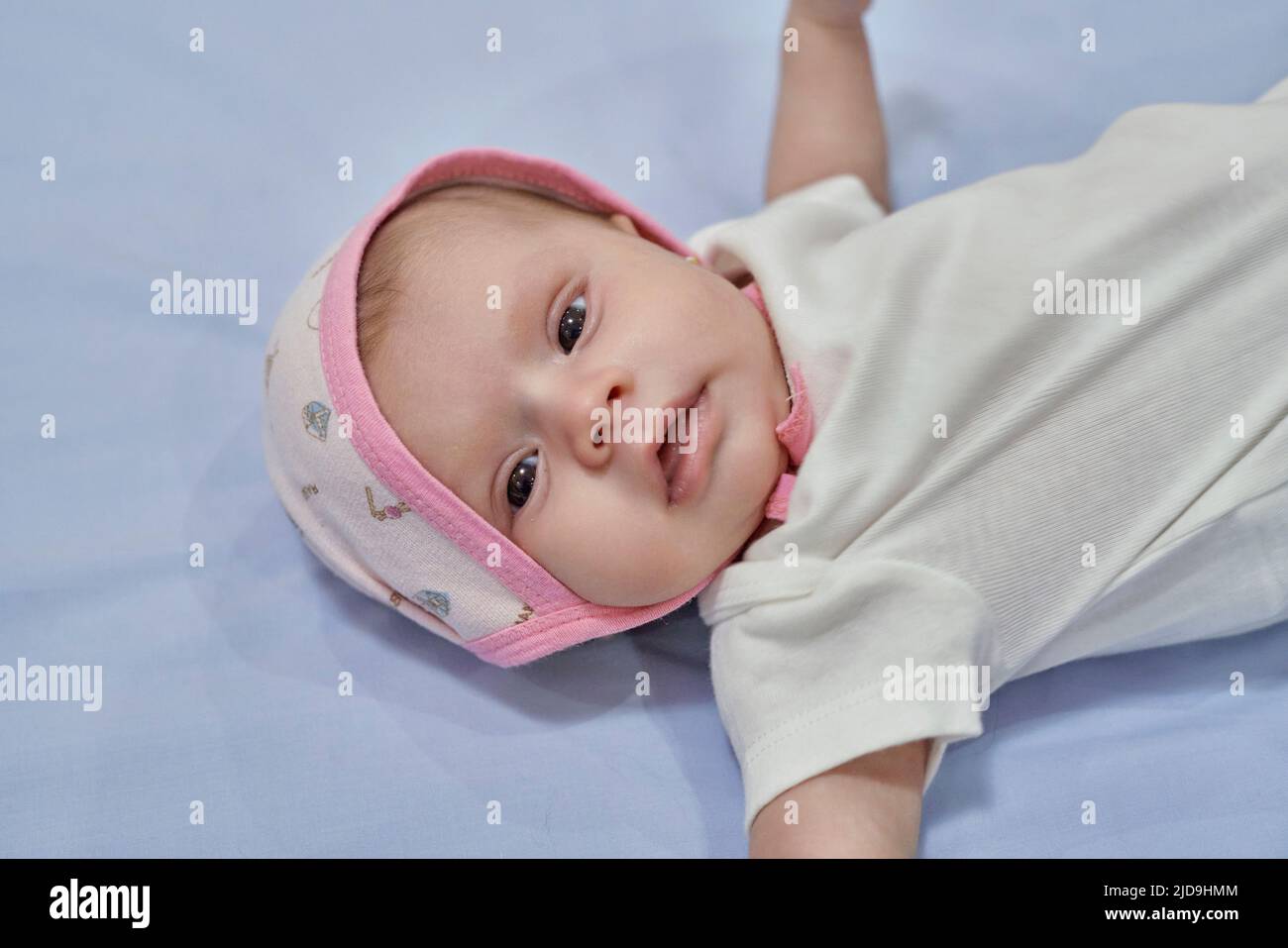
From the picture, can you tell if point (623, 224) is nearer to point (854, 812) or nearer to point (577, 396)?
point (577, 396)

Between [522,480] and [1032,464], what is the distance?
1.78ft

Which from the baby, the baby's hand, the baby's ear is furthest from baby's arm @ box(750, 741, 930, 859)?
the baby's hand

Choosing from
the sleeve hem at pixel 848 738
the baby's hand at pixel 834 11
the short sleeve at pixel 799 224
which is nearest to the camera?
the sleeve hem at pixel 848 738

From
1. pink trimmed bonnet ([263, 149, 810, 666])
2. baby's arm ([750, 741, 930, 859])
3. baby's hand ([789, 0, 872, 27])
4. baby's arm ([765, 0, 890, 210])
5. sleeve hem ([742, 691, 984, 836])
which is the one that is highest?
baby's hand ([789, 0, 872, 27])

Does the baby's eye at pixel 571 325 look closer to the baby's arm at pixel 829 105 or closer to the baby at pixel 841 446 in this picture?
the baby at pixel 841 446

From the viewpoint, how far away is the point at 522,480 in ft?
4.15

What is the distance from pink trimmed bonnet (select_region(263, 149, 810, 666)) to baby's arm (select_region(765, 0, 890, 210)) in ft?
1.48

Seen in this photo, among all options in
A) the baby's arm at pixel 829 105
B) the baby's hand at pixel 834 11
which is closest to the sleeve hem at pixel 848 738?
the baby's arm at pixel 829 105

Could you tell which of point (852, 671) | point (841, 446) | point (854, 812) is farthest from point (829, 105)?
point (854, 812)

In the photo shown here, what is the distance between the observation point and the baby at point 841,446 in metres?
1.22

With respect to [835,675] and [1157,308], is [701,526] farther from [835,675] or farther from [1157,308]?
[1157,308]

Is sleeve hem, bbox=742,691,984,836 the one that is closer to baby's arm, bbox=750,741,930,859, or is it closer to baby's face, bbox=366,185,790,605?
baby's arm, bbox=750,741,930,859

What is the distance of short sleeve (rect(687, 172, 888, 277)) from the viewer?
1.44 meters
